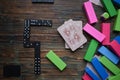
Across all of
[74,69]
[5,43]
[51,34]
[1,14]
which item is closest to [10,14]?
[1,14]

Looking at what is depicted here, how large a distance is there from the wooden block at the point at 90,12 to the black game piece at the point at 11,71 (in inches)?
39.2

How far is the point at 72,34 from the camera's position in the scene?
2752mm

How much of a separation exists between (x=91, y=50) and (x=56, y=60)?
0.42 m

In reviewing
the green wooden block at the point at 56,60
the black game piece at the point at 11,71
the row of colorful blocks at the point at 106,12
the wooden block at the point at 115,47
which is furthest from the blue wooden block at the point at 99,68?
the black game piece at the point at 11,71

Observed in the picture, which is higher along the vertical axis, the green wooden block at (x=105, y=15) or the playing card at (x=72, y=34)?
the green wooden block at (x=105, y=15)

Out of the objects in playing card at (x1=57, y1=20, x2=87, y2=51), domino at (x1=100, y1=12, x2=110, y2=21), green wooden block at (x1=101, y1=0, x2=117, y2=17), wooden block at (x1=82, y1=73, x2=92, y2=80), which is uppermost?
green wooden block at (x1=101, y1=0, x2=117, y2=17)

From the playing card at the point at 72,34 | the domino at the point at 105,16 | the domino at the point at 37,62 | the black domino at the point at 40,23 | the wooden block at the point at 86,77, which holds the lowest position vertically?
the wooden block at the point at 86,77

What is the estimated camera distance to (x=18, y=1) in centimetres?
277

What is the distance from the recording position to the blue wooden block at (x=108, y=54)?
2.76m

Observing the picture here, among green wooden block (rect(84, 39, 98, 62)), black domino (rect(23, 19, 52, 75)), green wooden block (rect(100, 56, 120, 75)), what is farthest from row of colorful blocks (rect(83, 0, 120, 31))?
black domino (rect(23, 19, 52, 75))

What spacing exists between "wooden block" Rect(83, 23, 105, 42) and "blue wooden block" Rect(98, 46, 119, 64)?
107 mm

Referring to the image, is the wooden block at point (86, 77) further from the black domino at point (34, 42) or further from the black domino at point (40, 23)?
the black domino at point (40, 23)

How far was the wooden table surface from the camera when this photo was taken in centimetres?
273

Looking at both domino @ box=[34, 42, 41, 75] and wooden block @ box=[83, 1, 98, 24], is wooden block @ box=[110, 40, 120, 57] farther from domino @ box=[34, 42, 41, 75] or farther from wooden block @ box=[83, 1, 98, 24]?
domino @ box=[34, 42, 41, 75]
